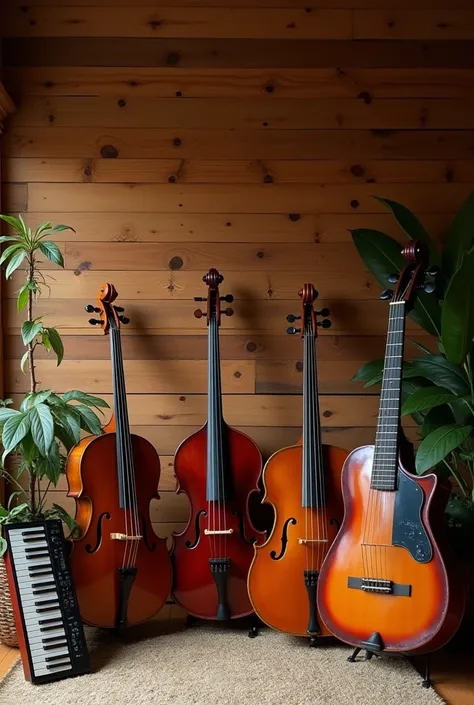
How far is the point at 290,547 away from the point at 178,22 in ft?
6.98

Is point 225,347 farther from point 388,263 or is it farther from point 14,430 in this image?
point 14,430

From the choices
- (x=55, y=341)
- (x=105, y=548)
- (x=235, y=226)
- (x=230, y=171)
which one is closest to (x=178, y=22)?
(x=230, y=171)

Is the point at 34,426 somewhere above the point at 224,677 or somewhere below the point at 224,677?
above

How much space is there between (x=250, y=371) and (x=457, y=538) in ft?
3.40

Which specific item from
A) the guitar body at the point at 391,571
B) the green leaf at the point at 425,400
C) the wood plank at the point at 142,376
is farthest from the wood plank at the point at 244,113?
the guitar body at the point at 391,571

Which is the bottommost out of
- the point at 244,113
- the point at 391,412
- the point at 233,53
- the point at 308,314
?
the point at 391,412

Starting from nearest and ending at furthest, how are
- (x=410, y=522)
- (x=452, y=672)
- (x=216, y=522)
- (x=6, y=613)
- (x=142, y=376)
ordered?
1. (x=410, y=522)
2. (x=452, y=672)
3. (x=6, y=613)
4. (x=216, y=522)
5. (x=142, y=376)

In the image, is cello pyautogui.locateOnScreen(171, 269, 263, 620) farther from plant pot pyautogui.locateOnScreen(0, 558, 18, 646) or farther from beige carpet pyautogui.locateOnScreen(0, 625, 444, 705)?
plant pot pyautogui.locateOnScreen(0, 558, 18, 646)

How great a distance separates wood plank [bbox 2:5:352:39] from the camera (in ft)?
9.55

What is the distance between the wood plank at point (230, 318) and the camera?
114 inches

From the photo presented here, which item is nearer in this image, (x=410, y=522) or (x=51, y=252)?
(x=410, y=522)

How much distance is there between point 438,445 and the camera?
2217 mm

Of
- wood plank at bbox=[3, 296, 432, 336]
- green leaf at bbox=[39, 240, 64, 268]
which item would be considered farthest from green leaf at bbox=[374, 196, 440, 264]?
green leaf at bbox=[39, 240, 64, 268]

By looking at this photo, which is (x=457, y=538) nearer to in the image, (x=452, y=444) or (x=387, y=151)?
(x=452, y=444)
